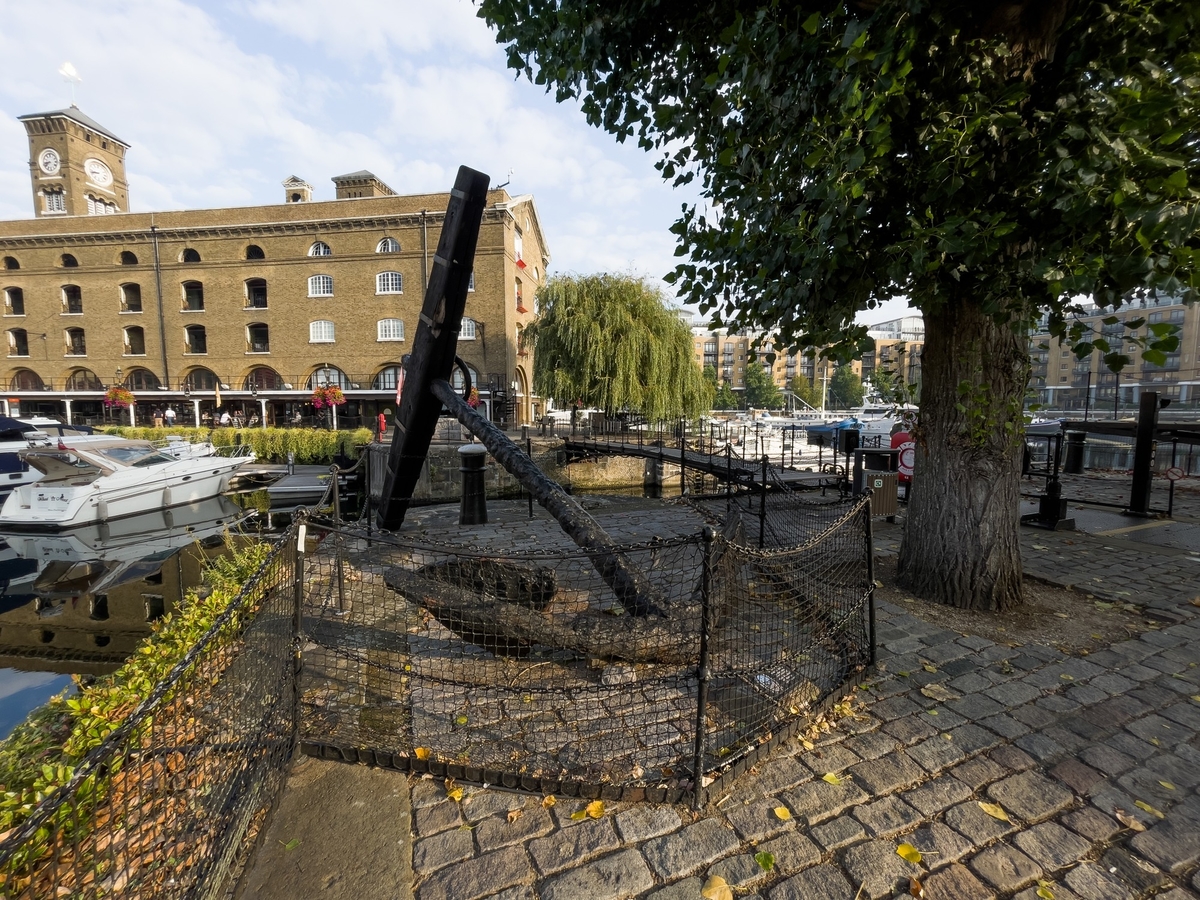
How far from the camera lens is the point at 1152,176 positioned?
10.0ft

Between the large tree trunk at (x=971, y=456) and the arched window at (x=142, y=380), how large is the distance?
43.3 m

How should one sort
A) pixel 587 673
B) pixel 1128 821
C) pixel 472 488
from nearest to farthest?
pixel 1128 821, pixel 587 673, pixel 472 488

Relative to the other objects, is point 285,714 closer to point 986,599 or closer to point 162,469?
point 986,599

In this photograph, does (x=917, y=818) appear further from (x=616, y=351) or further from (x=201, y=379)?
(x=201, y=379)

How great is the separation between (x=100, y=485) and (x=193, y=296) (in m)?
28.3

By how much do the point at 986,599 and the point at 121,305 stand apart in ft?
155

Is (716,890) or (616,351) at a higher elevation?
(616,351)

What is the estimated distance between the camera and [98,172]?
4603 centimetres

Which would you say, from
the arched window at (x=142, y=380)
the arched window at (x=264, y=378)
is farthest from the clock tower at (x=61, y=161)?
the arched window at (x=264, y=378)


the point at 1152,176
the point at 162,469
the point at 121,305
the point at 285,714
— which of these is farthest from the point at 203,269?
the point at 1152,176

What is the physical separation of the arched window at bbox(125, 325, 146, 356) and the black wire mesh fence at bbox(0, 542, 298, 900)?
42.8 metres

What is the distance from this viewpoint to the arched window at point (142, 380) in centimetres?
3503

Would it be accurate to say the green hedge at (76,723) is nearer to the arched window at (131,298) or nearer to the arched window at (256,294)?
the arched window at (256,294)

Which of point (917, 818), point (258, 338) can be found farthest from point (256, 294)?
point (917, 818)
